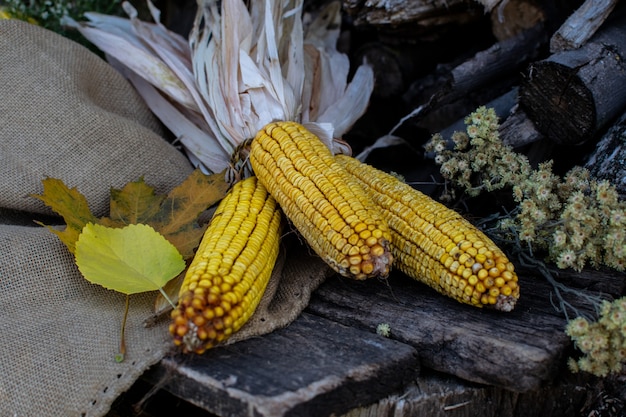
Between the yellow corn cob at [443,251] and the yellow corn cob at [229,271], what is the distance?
34 centimetres

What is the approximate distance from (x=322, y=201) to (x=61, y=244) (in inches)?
31.5

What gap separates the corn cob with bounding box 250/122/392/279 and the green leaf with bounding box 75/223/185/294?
1.21ft

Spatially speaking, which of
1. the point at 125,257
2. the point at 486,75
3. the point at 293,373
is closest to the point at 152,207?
the point at 125,257

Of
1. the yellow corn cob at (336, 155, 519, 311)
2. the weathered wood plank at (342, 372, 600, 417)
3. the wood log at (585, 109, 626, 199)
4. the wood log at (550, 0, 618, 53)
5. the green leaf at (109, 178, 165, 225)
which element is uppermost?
the wood log at (550, 0, 618, 53)

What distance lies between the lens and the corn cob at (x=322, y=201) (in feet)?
5.24

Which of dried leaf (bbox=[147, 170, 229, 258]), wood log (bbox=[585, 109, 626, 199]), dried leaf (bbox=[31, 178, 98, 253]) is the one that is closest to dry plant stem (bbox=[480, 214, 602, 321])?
wood log (bbox=[585, 109, 626, 199])

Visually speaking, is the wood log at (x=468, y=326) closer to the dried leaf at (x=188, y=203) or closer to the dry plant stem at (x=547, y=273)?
the dry plant stem at (x=547, y=273)

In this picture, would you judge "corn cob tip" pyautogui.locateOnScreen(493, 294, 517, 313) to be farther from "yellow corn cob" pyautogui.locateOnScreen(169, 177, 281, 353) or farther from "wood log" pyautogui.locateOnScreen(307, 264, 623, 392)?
"yellow corn cob" pyautogui.locateOnScreen(169, 177, 281, 353)

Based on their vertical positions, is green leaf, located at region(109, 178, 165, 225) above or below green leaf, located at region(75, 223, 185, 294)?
below

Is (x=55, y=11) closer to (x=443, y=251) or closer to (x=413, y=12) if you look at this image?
(x=413, y=12)

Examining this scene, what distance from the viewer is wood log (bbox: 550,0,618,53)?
2.21 meters

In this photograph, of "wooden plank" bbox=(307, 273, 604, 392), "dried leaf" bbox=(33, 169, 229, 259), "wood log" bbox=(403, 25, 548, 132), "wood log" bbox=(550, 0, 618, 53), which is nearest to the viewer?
"wooden plank" bbox=(307, 273, 604, 392)

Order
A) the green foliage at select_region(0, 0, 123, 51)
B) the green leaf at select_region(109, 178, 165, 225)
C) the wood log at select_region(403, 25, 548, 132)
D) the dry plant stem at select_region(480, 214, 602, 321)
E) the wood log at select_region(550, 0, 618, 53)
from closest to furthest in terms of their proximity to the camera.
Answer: the dry plant stem at select_region(480, 214, 602, 321)
the green leaf at select_region(109, 178, 165, 225)
the wood log at select_region(550, 0, 618, 53)
the wood log at select_region(403, 25, 548, 132)
the green foliage at select_region(0, 0, 123, 51)

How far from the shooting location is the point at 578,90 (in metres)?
2.06
